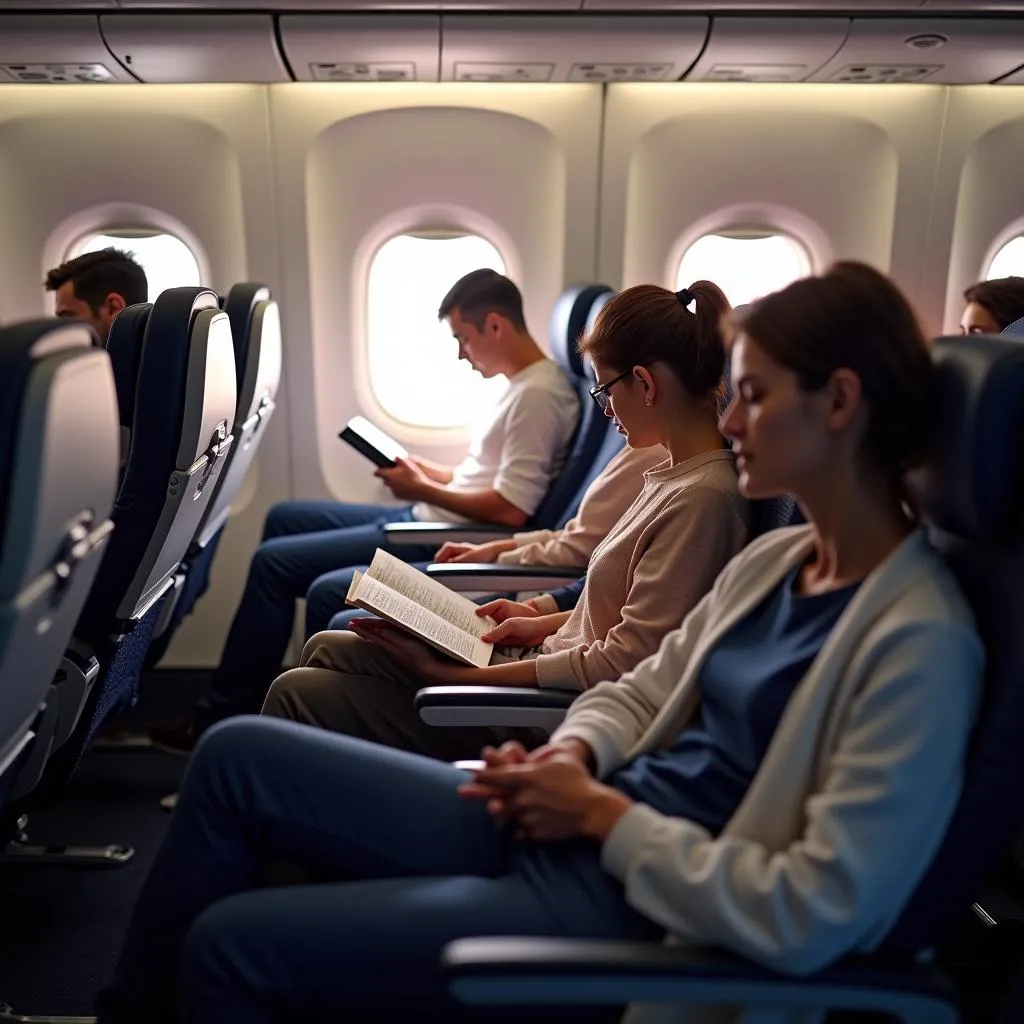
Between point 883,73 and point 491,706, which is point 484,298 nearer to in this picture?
point 883,73

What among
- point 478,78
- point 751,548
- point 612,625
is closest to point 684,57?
point 478,78

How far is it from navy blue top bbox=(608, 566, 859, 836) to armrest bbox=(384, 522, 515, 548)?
5.91 ft

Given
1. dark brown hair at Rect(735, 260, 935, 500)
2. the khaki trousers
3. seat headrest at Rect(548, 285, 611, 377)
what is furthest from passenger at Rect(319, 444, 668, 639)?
dark brown hair at Rect(735, 260, 935, 500)

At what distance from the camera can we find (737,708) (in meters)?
1.38

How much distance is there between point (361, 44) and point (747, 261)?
1.81 metres

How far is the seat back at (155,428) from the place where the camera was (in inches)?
83.6

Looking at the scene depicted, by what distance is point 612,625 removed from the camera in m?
2.03

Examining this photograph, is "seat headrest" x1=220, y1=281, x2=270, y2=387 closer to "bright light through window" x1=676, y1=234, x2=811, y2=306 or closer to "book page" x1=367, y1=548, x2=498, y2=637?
"book page" x1=367, y1=548, x2=498, y2=637

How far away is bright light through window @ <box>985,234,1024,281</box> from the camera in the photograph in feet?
14.0

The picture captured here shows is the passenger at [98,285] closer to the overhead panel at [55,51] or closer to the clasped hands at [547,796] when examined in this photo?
the overhead panel at [55,51]

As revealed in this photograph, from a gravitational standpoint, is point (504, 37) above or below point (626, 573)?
above

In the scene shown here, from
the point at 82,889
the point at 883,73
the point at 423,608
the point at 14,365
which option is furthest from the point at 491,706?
the point at 883,73

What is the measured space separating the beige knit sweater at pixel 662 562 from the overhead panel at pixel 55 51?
2.22 meters

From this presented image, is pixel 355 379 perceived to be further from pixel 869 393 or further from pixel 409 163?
pixel 869 393
